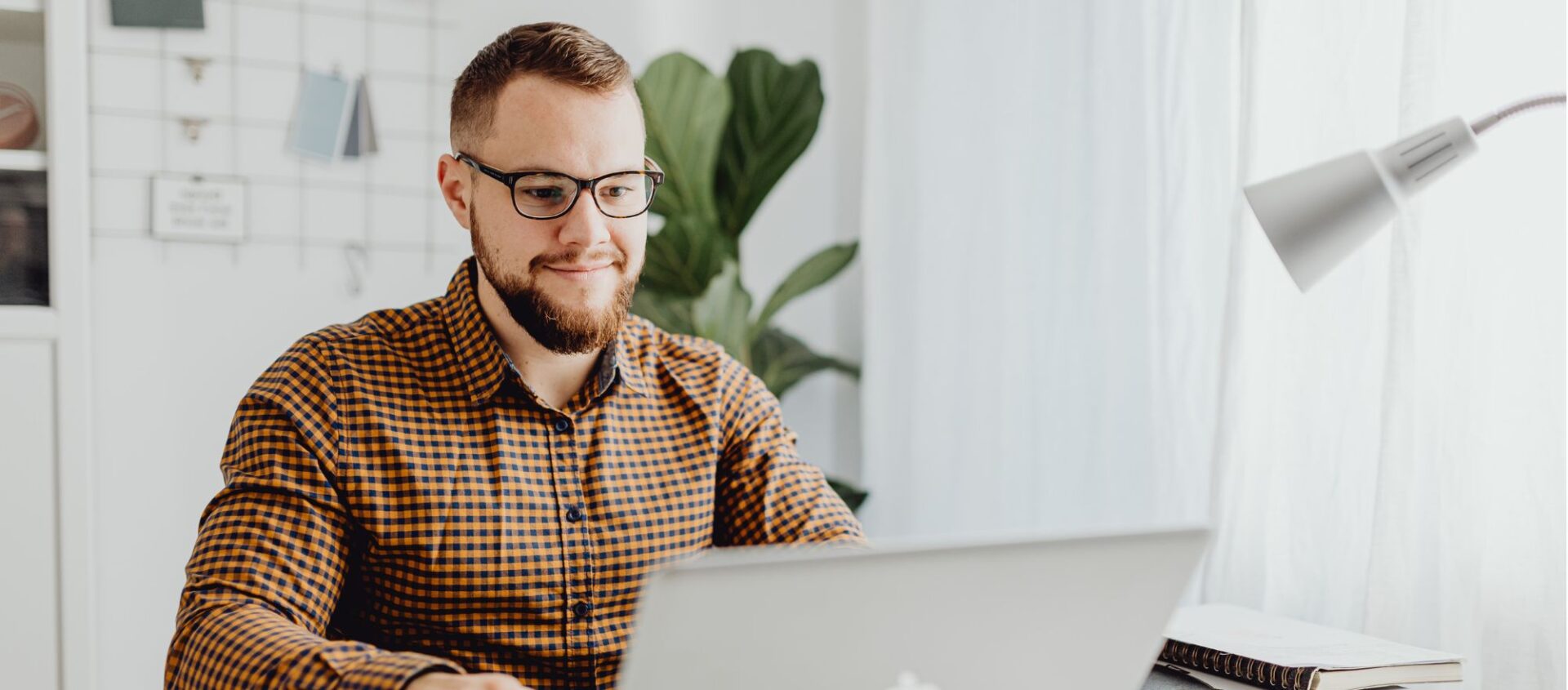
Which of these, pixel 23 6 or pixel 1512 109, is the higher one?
pixel 23 6

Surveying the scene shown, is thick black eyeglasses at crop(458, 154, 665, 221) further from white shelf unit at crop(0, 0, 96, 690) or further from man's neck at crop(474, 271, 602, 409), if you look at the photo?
white shelf unit at crop(0, 0, 96, 690)

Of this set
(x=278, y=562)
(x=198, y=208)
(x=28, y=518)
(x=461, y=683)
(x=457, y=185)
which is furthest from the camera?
(x=198, y=208)

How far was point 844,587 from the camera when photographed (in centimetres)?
66

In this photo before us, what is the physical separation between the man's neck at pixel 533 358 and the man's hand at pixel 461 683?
0.46m

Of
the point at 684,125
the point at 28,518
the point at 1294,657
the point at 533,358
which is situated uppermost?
the point at 684,125

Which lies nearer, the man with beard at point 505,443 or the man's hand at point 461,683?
the man's hand at point 461,683

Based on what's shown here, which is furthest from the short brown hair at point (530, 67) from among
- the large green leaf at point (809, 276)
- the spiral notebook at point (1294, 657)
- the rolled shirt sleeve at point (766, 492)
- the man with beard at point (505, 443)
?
the large green leaf at point (809, 276)

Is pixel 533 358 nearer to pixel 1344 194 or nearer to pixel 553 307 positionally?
pixel 553 307

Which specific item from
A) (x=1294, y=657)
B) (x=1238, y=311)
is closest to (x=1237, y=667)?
(x=1294, y=657)

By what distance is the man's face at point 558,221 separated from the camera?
1192 mm

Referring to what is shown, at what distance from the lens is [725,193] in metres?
2.35

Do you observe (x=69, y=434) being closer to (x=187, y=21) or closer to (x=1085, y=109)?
(x=187, y=21)

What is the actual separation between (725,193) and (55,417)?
1164 millimetres

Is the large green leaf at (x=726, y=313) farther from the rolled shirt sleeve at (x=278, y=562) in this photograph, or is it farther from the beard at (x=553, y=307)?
the rolled shirt sleeve at (x=278, y=562)
